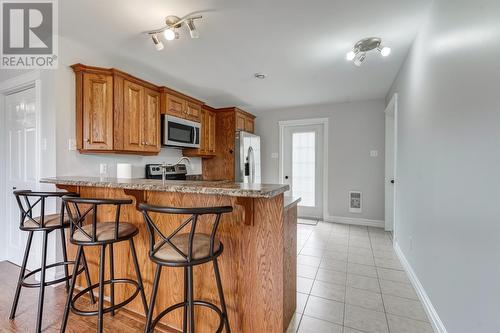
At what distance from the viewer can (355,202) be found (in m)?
4.37

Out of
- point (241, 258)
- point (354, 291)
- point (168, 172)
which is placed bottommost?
point (354, 291)

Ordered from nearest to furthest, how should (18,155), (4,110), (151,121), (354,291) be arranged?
(354,291) < (18,155) < (4,110) < (151,121)

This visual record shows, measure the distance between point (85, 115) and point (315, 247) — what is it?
321cm

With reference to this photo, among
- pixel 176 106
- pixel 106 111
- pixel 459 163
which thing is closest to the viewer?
pixel 459 163

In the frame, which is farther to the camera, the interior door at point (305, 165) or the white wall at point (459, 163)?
the interior door at point (305, 165)

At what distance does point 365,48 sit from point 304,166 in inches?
Result: 109

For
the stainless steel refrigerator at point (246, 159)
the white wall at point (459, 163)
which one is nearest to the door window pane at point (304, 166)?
the stainless steel refrigerator at point (246, 159)

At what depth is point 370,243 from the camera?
335 centimetres

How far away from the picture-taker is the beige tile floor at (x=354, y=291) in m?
1.68

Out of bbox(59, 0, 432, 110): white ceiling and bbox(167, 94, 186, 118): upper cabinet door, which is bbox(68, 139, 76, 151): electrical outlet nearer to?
bbox(59, 0, 432, 110): white ceiling

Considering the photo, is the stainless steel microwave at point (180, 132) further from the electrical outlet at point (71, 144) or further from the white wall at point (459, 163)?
the white wall at point (459, 163)

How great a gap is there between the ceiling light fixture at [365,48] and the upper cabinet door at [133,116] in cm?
243

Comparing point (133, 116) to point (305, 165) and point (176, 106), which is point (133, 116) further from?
point (305, 165)

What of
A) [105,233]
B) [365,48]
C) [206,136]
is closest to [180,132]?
[206,136]
